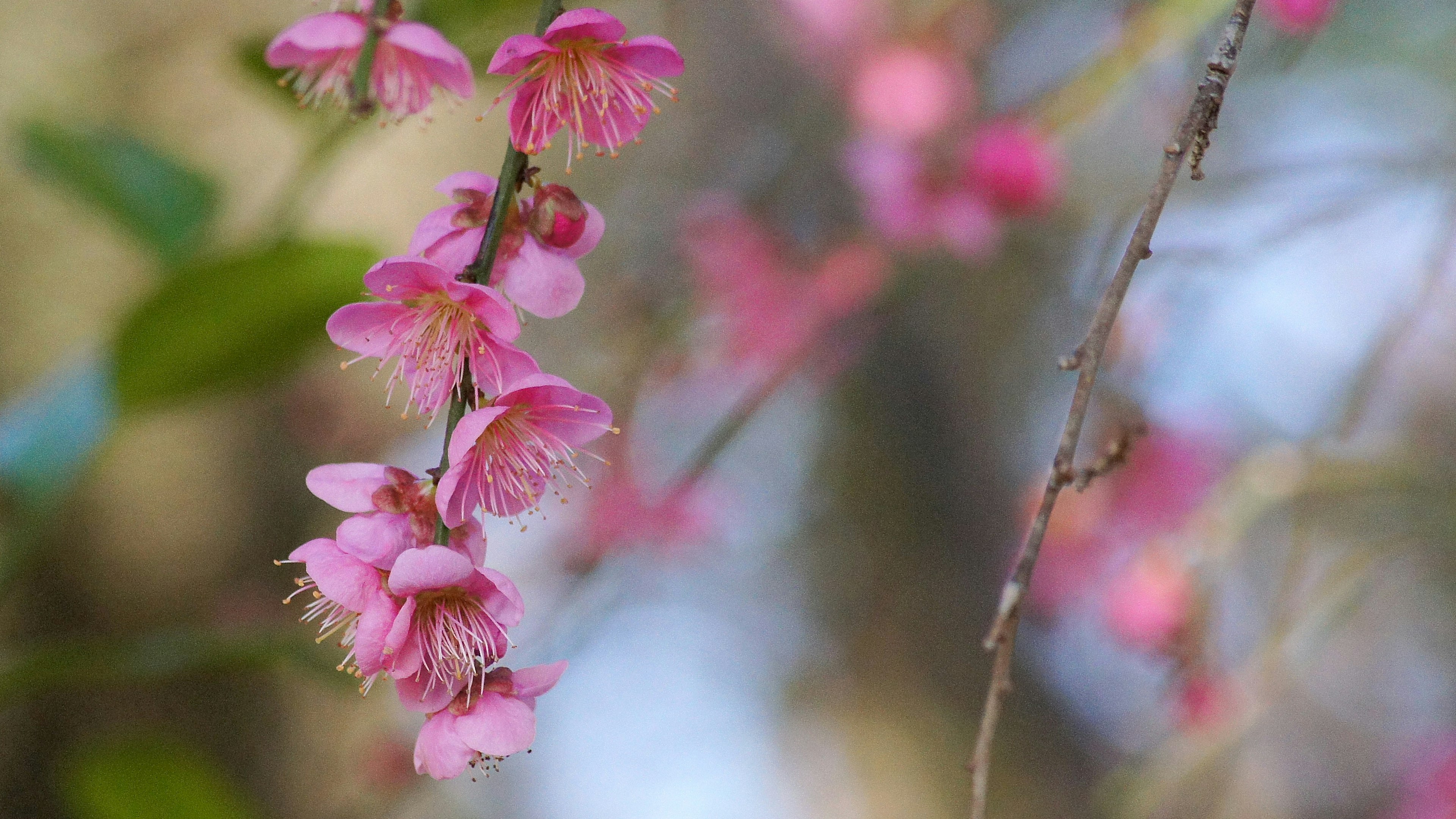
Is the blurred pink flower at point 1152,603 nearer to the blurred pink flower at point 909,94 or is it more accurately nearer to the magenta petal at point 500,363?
the blurred pink flower at point 909,94

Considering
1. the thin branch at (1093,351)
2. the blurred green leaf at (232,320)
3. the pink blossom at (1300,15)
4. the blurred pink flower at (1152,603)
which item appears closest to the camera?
the thin branch at (1093,351)

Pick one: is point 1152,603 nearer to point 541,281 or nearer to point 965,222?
point 965,222

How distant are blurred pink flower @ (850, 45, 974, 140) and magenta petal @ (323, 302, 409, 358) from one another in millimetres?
885

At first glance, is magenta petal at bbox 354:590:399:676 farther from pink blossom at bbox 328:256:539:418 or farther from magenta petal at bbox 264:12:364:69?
magenta petal at bbox 264:12:364:69

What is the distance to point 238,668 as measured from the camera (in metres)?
1.17

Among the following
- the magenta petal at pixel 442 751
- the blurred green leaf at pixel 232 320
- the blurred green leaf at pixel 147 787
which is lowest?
the magenta petal at pixel 442 751

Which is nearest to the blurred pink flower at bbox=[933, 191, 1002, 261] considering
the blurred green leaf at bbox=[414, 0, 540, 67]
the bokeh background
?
the bokeh background

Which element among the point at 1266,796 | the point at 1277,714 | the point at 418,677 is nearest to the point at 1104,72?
the point at 418,677

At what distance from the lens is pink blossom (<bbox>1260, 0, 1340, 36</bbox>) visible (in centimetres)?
79

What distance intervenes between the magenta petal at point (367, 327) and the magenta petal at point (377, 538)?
0.07m

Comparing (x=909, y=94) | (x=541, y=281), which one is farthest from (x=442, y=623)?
(x=909, y=94)

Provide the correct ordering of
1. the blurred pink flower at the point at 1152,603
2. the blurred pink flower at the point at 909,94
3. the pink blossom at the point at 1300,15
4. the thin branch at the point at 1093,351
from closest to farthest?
the thin branch at the point at 1093,351, the pink blossom at the point at 1300,15, the blurred pink flower at the point at 1152,603, the blurred pink flower at the point at 909,94

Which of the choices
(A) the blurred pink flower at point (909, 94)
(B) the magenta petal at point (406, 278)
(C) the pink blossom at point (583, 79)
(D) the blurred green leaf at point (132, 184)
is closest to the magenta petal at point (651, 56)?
(C) the pink blossom at point (583, 79)

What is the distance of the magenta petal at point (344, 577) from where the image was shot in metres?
0.34
